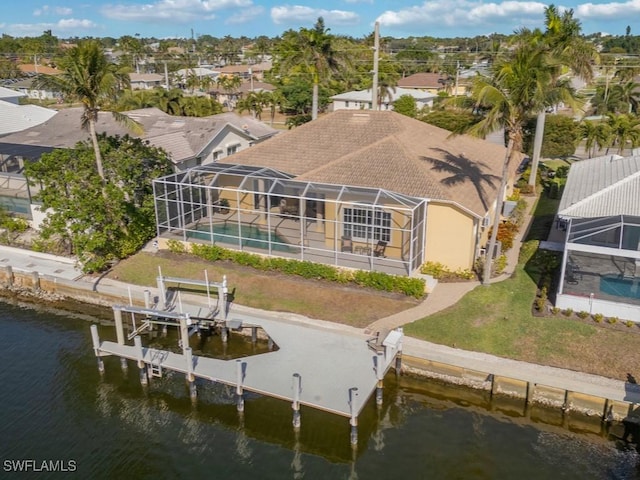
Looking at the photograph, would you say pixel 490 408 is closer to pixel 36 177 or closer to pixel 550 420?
pixel 550 420

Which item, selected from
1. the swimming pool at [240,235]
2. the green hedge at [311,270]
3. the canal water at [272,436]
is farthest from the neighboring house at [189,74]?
the canal water at [272,436]

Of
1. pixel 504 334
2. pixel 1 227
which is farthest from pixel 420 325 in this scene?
pixel 1 227

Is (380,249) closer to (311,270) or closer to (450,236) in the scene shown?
(450,236)

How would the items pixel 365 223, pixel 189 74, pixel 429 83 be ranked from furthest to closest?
pixel 189 74
pixel 429 83
pixel 365 223

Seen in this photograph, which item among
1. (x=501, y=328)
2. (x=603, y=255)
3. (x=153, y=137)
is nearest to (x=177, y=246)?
(x=153, y=137)

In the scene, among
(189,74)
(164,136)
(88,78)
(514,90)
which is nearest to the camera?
(514,90)

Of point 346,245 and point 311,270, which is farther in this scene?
point 346,245

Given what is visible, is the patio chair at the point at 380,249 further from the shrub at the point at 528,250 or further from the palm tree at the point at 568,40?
the palm tree at the point at 568,40
